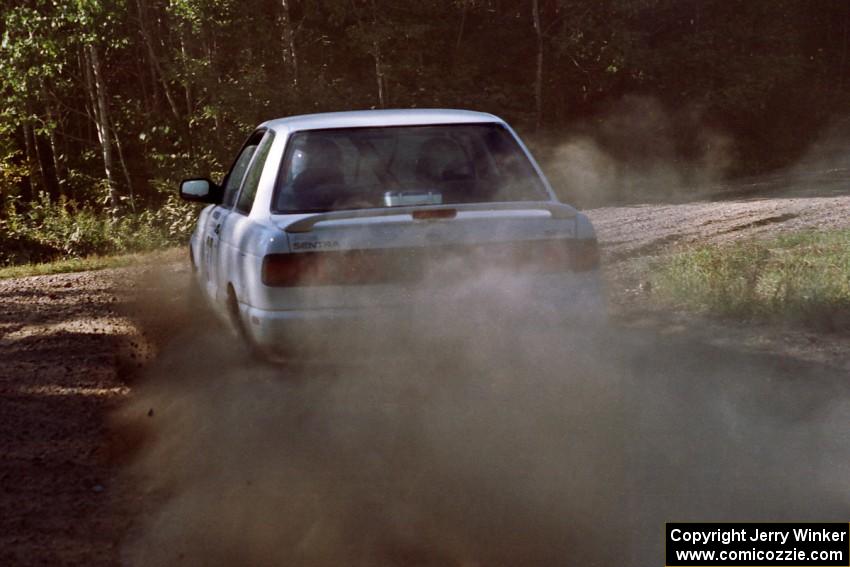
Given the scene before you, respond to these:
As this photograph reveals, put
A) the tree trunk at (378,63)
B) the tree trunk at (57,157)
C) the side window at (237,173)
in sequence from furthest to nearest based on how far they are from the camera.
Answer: the tree trunk at (57,157), the tree trunk at (378,63), the side window at (237,173)

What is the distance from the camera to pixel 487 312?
5648mm

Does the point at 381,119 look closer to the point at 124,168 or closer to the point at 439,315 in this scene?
the point at 439,315

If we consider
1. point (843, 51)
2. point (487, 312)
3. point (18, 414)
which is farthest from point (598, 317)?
point (843, 51)

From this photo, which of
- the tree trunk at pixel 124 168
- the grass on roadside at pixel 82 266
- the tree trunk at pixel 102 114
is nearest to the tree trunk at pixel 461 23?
the tree trunk at pixel 102 114

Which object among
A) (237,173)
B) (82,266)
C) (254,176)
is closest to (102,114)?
(82,266)

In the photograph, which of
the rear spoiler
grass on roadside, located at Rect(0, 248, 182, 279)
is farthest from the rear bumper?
grass on roadside, located at Rect(0, 248, 182, 279)

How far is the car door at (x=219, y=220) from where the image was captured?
7293 mm

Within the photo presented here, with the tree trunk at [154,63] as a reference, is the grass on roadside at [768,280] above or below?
below

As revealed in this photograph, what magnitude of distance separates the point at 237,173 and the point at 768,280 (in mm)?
4862

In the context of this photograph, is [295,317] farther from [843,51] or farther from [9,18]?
[843,51]

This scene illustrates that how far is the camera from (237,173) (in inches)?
317

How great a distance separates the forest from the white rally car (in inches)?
740

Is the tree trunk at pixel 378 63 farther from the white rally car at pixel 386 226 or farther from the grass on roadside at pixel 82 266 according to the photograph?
the white rally car at pixel 386 226

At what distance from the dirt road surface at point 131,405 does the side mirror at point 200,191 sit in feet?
4.00
